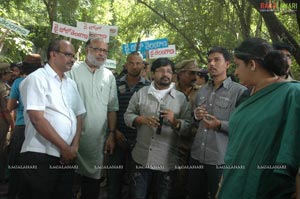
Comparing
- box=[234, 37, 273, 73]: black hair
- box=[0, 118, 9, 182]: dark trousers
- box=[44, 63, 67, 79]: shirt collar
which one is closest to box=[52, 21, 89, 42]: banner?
box=[0, 118, 9, 182]: dark trousers

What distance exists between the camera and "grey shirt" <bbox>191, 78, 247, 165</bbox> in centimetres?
319

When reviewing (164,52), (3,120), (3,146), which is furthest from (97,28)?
(3,146)

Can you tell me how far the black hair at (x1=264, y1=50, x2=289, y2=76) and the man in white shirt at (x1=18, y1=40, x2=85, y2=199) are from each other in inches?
69.2

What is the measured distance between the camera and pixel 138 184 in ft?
11.4

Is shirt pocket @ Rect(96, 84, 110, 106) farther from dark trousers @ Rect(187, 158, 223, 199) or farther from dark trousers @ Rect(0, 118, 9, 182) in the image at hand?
dark trousers @ Rect(0, 118, 9, 182)

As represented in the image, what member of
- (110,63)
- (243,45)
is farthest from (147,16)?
(243,45)

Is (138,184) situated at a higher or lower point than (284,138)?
lower

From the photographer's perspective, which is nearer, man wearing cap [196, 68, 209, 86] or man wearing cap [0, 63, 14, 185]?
man wearing cap [0, 63, 14, 185]

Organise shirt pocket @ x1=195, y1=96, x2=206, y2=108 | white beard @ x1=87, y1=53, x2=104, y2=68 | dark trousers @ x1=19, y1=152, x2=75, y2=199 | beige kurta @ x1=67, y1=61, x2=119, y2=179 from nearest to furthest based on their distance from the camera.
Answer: dark trousers @ x1=19, y1=152, x2=75, y2=199 → shirt pocket @ x1=195, y1=96, x2=206, y2=108 → beige kurta @ x1=67, y1=61, x2=119, y2=179 → white beard @ x1=87, y1=53, x2=104, y2=68

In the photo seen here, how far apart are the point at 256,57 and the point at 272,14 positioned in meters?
2.75

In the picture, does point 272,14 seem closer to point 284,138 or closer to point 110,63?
point 284,138

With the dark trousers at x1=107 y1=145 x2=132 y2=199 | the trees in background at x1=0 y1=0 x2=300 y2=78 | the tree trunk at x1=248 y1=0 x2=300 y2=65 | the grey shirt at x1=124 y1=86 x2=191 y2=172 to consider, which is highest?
the trees in background at x1=0 y1=0 x2=300 y2=78

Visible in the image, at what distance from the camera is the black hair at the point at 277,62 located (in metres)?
2.10

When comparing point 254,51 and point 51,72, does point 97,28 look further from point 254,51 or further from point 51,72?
point 254,51
